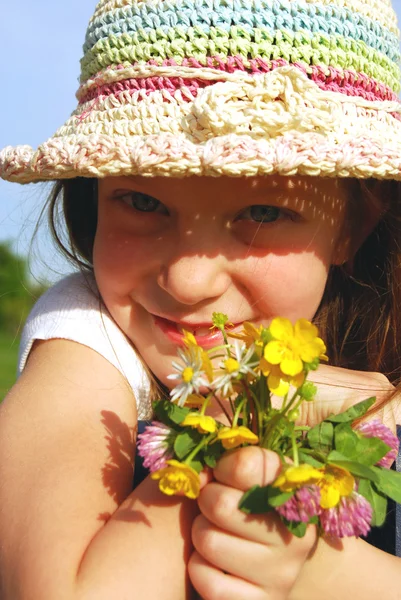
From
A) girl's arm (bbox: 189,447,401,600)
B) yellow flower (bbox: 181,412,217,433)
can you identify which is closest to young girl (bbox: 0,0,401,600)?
girl's arm (bbox: 189,447,401,600)

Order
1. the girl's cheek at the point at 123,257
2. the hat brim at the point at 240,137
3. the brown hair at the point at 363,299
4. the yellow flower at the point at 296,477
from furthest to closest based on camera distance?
the brown hair at the point at 363,299, the girl's cheek at the point at 123,257, the hat brim at the point at 240,137, the yellow flower at the point at 296,477

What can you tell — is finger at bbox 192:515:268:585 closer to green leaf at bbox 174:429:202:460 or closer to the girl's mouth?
green leaf at bbox 174:429:202:460

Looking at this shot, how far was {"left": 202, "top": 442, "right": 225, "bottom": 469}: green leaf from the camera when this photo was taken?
1.20m

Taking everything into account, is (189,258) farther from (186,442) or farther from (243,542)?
(243,542)

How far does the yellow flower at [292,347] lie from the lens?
1.04 meters

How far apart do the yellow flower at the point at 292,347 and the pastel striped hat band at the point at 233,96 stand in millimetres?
438

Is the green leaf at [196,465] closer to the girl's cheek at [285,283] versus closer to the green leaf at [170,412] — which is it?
the green leaf at [170,412]

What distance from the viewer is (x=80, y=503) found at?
1.37m

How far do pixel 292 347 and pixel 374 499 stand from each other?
14.4 inches

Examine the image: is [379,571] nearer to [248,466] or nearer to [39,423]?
[248,466]

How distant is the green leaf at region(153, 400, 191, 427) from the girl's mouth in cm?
47

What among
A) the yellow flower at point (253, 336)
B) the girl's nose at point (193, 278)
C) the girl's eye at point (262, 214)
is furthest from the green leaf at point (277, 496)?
the girl's eye at point (262, 214)

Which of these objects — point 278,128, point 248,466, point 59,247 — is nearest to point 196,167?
point 278,128

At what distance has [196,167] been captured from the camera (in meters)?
1.41
